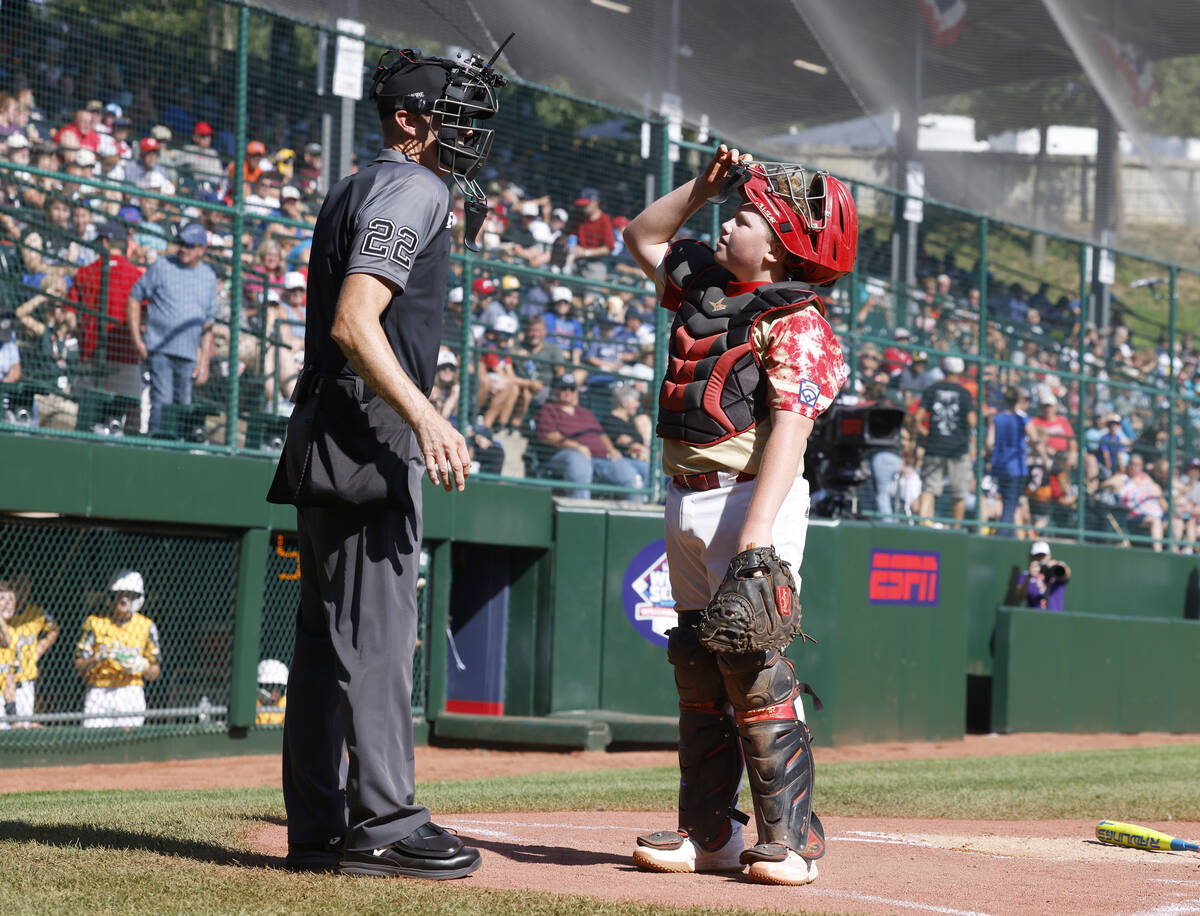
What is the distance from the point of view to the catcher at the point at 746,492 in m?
3.94

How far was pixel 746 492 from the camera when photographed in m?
4.10

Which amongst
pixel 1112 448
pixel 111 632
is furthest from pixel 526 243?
pixel 1112 448

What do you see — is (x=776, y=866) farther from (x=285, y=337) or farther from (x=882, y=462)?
(x=882, y=462)

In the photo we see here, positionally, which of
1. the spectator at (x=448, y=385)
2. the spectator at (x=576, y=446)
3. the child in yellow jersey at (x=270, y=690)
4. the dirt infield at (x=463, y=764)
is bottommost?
the dirt infield at (x=463, y=764)

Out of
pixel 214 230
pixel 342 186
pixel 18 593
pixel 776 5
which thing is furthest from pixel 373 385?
pixel 776 5

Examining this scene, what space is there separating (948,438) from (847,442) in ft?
9.75

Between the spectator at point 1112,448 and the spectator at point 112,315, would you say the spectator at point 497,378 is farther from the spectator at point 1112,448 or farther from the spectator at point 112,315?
the spectator at point 1112,448

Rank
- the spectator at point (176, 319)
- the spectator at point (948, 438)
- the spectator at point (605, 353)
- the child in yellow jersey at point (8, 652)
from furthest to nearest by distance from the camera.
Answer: the spectator at point (948, 438), the spectator at point (605, 353), the spectator at point (176, 319), the child in yellow jersey at point (8, 652)

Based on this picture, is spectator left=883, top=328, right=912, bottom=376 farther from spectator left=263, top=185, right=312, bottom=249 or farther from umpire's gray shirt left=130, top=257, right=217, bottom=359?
umpire's gray shirt left=130, top=257, right=217, bottom=359

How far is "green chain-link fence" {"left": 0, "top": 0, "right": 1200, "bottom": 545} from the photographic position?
9383 millimetres

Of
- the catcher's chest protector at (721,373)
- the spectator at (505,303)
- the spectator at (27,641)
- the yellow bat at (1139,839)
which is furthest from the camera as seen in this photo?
the spectator at (505,303)

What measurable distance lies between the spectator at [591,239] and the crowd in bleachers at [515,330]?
2 cm

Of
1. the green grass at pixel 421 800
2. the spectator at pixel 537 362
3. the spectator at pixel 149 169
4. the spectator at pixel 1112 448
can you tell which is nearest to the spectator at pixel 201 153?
the spectator at pixel 149 169

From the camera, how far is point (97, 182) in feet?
30.9
